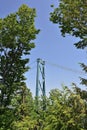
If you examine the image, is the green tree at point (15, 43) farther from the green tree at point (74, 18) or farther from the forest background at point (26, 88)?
the green tree at point (74, 18)

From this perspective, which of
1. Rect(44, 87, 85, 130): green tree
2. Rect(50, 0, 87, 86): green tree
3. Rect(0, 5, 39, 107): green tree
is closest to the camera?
Rect(44, 87, 85, 130): green tree

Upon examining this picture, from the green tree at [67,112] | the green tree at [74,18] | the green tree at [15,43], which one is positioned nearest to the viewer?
the green tree at [67,112]

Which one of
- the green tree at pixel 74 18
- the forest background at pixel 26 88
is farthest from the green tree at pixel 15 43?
the green tree at pixel 74 18

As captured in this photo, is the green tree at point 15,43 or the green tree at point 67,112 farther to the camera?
A: the green tree at point 15,43

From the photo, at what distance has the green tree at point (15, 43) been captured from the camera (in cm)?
3122

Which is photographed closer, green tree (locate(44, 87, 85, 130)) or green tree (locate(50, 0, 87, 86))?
green tree (locate(44, 87, 85, 130))

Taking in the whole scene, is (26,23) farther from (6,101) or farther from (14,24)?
(6,101)

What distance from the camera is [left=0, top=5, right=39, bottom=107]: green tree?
31.2m

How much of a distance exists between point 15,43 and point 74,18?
10.6 m

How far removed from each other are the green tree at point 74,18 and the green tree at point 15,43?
9197 millimetres

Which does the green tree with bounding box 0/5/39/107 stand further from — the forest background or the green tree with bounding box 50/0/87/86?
the green tree with bounding box 50/0/87/86

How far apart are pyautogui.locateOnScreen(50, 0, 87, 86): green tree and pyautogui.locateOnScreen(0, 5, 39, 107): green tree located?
920cm

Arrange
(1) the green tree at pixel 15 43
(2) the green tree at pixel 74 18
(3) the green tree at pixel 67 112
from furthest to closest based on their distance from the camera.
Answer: (1) the green tree at pixel 15 43 < (2) the green tree at pixel 74 18 < (3) the green tree at pixel 67 112

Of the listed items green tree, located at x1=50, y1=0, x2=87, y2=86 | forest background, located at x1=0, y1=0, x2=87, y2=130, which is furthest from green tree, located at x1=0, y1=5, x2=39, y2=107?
green tree, located at x1=50, y1=0, x2=87, y2=86
